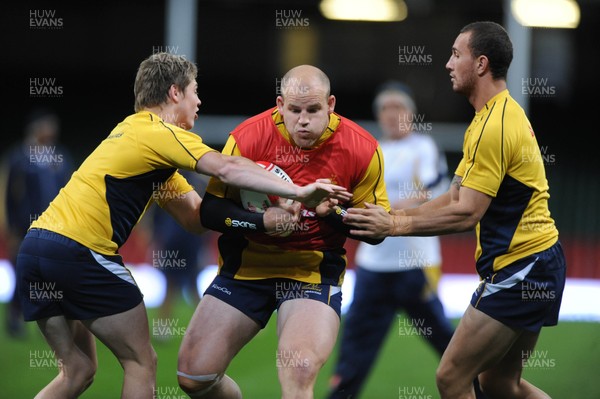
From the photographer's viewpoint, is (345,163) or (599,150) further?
(599,150)

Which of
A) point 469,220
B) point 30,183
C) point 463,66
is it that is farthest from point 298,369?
point 30,183

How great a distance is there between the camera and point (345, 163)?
533 centimetres

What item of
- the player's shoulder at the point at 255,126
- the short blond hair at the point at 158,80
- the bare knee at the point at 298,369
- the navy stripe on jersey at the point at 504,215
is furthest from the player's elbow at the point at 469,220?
the short blond hair at the point at 158,80

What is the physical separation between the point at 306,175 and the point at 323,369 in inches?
142

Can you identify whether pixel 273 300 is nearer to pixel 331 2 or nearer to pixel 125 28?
pixel 331 2

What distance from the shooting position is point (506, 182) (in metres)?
5.09

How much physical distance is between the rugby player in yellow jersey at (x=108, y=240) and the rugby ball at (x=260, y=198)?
9.8 inches

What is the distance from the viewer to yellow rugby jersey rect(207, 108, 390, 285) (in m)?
5.34

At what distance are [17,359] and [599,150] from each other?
1682 centimetres

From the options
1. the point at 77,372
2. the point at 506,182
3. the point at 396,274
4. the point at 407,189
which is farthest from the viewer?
the point at 407,189

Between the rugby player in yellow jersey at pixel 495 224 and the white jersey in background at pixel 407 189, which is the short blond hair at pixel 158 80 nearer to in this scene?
the rugby player in yellow jersey at pixel 495 224

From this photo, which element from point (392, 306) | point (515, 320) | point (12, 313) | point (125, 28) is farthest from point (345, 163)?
point (125, 28)

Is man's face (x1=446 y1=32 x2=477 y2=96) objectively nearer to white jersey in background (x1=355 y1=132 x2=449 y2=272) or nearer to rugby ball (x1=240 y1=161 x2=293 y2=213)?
rugby ball (x1=240 y1=161 x2=293 y2=213)

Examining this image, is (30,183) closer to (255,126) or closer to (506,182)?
(255,126)
